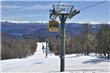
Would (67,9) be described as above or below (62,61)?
above

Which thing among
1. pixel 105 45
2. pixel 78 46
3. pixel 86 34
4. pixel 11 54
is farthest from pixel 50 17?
pixel 78 46

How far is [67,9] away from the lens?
3153 cm

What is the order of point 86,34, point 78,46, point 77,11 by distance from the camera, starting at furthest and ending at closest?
point 78,46
point 86,34
point 77,11

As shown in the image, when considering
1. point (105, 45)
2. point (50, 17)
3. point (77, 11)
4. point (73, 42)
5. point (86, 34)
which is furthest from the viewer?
point (73, 42)

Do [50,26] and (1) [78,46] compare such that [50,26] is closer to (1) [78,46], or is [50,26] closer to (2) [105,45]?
(2) [105,45]

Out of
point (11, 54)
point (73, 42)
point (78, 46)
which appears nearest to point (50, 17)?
point (11, 54)

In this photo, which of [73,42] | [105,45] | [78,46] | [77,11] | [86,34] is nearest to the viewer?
[77,11]

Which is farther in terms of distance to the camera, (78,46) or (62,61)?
(78,46)

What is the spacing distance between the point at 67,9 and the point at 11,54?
4919 centimetres

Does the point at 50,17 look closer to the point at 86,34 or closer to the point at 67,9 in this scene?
the point at 67,9

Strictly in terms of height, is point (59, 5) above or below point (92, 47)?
above

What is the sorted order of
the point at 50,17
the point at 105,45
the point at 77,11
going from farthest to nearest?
1. the point at 105,45
2. the point at 50,17
3. the point at 77,11

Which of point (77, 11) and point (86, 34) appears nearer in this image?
point (77, 11)

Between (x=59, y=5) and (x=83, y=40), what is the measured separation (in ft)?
203
